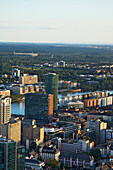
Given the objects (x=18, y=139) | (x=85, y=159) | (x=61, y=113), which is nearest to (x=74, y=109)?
(x=61, y=113)

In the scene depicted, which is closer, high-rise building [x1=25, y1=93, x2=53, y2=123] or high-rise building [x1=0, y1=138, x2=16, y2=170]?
high-rise building [x1=0, y1=138, x2=16, y2=170]

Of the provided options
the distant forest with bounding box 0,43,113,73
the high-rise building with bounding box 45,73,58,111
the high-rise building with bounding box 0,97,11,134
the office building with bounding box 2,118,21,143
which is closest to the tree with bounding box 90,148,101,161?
the office building with bounding box 2,118,21,143

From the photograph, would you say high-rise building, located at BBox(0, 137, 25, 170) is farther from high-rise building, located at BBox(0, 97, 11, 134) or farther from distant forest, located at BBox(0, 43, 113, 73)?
distant forest, located at BBox(0, 43, 113, 73)

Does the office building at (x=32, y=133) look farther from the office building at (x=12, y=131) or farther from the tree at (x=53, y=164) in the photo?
the tree at (x=53, y=164)

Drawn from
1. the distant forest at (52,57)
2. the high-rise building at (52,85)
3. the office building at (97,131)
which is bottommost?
the distant forest at (52,57)

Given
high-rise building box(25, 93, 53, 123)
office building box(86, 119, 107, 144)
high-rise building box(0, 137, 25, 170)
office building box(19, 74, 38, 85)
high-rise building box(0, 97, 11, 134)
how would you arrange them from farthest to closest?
1. office building box(19, 74, 38, 85)
2. high-rise building box(25, 93, 53, 123)
3. high-rise building box(0, 97, 11, 134)
4. office building box(86, 119, 107, 144)
5. high-rise building box(0, 137, 25, 170)

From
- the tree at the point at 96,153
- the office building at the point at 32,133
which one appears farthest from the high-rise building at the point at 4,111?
the tree at the point at 96,153

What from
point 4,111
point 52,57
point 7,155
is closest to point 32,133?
point 4,111

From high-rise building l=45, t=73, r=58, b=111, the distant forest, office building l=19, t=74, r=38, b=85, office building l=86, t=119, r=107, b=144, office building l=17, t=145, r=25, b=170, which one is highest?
office building l=17, t=145, r=25, b=170
